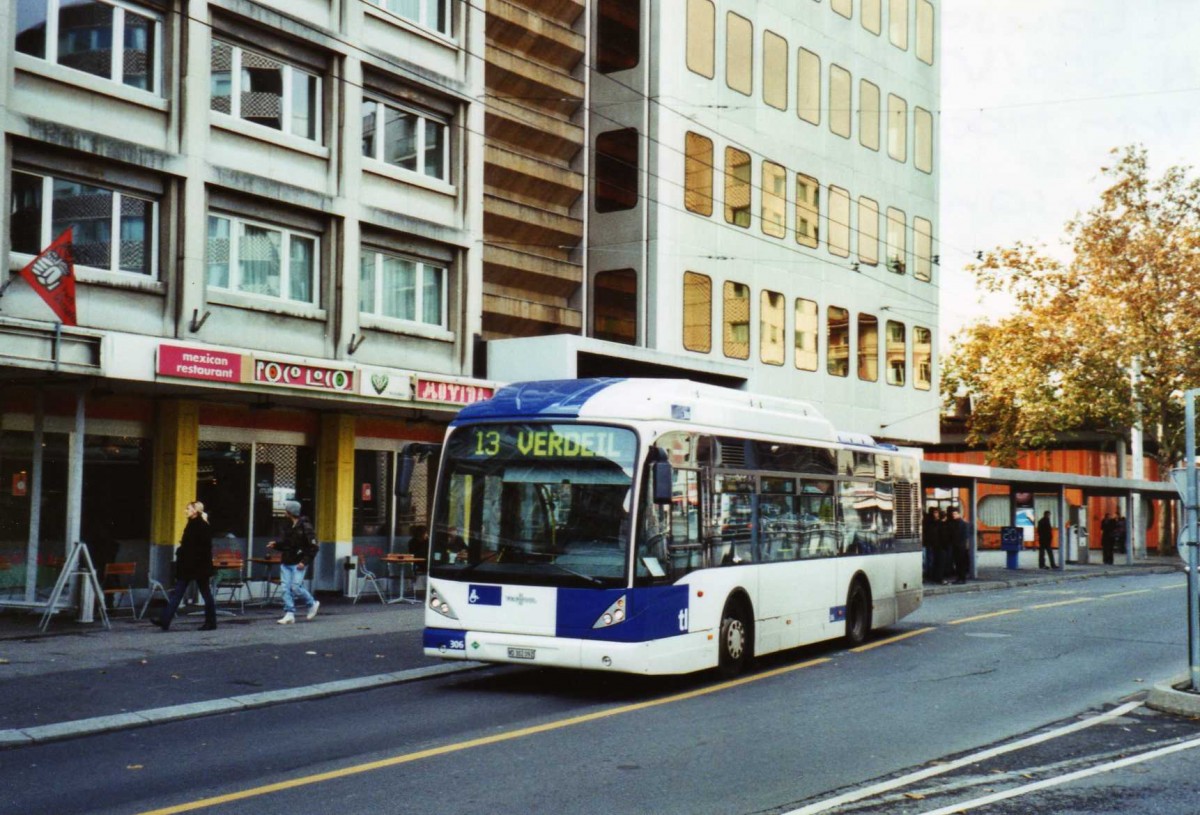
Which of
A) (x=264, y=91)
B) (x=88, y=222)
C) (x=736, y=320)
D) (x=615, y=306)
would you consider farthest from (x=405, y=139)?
(x=736, y=320)

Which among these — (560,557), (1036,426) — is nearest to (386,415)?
(560,557)

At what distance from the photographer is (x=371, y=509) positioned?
968 inches

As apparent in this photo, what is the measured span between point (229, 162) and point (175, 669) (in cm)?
948

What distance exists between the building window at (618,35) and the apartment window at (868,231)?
404 inches

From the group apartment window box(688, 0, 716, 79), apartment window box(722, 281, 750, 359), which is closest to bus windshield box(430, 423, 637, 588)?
apartment window box(722, 281, 750, 359)

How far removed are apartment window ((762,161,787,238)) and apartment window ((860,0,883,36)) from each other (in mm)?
7311

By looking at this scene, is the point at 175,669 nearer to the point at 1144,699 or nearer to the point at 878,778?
the point at 878,778

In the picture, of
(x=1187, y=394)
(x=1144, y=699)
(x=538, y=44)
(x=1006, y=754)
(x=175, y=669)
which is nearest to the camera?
(x=1006, y=754)

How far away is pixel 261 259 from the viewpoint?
21359 millimetres

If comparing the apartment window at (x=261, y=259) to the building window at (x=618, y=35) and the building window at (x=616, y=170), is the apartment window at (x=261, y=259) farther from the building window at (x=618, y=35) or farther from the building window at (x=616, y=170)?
the building window at (x=618, y=35)

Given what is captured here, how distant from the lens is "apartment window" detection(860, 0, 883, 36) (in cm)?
3891

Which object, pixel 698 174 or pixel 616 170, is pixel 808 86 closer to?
pixel 698 174

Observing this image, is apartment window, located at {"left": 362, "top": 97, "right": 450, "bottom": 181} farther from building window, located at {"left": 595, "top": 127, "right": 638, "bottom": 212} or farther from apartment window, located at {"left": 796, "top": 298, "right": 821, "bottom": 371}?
apartment window, located at {"left": 796, "top": 298, "right": 821, "bottom": 371}

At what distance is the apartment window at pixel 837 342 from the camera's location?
36969 mm
